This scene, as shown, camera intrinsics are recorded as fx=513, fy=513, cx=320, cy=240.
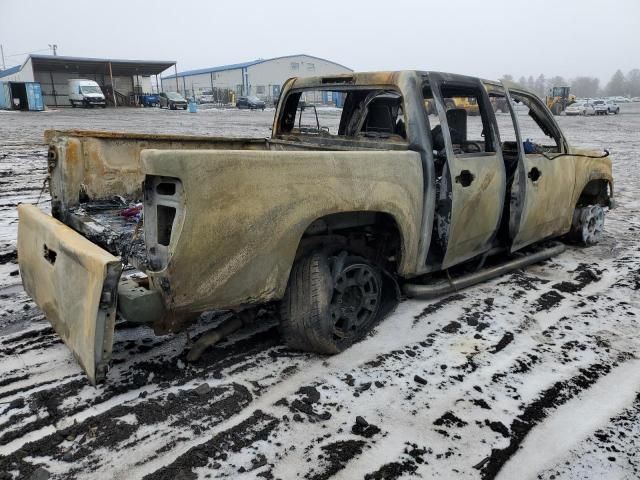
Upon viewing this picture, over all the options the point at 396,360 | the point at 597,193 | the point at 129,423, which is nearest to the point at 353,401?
the point at 396,360

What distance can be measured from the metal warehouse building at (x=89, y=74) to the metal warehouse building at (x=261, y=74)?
11908mm

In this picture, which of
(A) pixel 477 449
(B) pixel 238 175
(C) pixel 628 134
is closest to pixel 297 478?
(A) pixel 477 449

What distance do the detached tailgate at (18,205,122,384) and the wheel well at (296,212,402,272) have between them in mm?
1151

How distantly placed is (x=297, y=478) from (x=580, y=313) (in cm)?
280

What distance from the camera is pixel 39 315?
3.76 metres

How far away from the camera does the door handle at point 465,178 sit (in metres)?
3.70

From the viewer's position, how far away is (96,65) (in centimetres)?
4472

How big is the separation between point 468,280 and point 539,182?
1143 millimetres

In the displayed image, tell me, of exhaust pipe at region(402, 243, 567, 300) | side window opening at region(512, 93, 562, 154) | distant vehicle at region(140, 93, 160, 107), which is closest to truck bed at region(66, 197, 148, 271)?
exhaust pipe at region(402, 243, 567, 300)

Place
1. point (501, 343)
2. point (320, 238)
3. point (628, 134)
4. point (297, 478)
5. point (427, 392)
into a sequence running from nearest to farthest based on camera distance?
point (297, 478), point (427, 392), point (320, 238), point (501, 343), point (628, 134)

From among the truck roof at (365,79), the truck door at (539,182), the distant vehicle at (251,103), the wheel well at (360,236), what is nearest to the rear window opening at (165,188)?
the wheel well at (360,236)

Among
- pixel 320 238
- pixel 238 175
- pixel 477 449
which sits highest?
pixel 238 175

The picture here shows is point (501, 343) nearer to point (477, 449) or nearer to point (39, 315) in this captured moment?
point (477, 449)

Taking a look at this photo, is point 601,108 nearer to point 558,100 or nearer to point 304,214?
point 558,100
